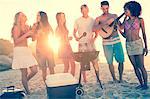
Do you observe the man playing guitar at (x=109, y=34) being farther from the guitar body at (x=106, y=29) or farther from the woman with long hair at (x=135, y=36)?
the woman with long hair at (x=135, y=36)

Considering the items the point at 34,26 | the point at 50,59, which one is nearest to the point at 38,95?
the point at 50,59

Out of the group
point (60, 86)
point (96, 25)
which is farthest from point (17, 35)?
point (96, 25)

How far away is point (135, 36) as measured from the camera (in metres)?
9.53

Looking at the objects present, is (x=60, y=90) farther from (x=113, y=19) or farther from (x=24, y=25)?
(x=113, y=19)

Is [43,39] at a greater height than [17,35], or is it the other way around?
[17,35]

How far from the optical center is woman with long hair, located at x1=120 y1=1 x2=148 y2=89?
9430 millimetres

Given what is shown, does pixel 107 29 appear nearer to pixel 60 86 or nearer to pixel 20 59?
pixel 20 59

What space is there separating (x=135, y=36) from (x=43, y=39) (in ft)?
8.65

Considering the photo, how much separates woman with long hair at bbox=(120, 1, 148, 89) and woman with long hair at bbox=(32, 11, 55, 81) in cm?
225

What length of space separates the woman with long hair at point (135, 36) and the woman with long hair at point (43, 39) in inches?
88.7

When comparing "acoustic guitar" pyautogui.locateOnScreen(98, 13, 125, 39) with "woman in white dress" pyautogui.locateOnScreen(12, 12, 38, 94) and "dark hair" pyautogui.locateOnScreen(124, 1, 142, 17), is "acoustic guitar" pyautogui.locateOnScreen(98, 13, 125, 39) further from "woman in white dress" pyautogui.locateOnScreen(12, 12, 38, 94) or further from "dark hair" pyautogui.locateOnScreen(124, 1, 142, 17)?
"woman in white dress" pyautogui.locateOnScreen(12, 12, 38, 94)

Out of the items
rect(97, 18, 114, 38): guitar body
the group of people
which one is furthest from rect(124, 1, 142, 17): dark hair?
rect(97, 18, 114, 38): guitar body

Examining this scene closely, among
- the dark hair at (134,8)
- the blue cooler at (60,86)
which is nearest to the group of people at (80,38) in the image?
the dark hair at (134,8)

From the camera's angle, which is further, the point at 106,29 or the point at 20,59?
the point at 106,29
